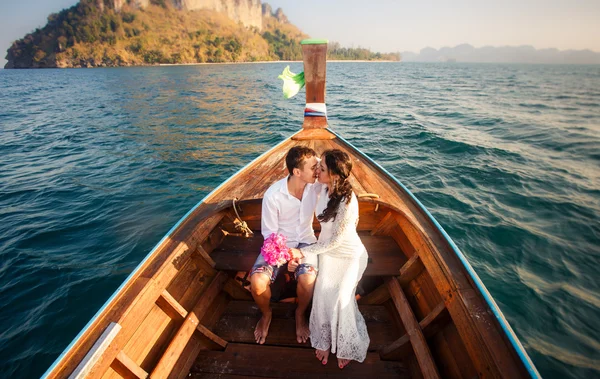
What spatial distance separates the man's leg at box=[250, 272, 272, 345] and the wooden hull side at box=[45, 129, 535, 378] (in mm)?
153

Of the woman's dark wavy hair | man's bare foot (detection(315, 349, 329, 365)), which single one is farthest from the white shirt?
man's bare foot (detection(315, 349, 329, 365))

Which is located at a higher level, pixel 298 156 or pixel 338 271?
pixel 298 156

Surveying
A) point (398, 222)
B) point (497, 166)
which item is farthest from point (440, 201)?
point (398, 222)

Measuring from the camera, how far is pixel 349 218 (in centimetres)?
252

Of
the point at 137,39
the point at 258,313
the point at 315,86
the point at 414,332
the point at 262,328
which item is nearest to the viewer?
the point at 414,332

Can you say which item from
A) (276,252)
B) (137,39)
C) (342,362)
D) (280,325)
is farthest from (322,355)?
(137,39)

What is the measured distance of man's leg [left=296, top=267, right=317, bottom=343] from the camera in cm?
265

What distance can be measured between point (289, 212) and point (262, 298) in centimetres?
94

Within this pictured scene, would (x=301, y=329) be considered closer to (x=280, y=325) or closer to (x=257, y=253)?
(x=280, y=325)

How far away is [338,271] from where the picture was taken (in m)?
2.58

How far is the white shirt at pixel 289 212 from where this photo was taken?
9.37 feet

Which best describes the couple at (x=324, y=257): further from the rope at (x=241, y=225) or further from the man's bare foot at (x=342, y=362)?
the rope at (x=241, y=225)

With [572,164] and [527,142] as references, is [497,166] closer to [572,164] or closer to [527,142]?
[572,164]

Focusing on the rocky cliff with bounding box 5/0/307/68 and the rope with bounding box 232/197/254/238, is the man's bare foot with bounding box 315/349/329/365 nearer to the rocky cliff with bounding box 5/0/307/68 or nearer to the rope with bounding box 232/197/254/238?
the rope with bounding box 232/197/254/238
